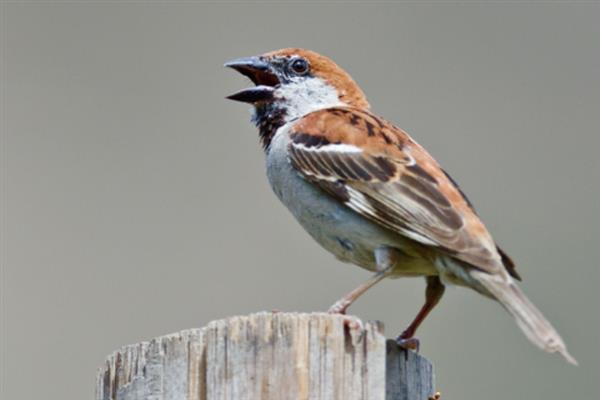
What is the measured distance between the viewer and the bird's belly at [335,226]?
7.11 metres

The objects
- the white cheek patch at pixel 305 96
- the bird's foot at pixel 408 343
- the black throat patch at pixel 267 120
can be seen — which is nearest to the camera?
the bird's foot at pixel 408 343

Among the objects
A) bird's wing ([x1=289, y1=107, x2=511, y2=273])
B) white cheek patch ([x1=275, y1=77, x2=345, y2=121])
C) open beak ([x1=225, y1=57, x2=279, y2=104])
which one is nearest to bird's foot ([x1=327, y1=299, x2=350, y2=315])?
bird's wing ([x1=289, y1=107, x2=511, y2=273])

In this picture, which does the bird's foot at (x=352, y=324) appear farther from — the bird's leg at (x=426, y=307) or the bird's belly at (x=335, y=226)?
the bird's belly at (x=335, y=226)

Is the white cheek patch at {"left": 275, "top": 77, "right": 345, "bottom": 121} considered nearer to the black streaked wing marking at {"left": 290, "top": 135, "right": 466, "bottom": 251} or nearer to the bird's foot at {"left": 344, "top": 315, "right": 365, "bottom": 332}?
the black streaked wing marking at {"left": 290, "top": 135, "right": 466, "bottom": 251}

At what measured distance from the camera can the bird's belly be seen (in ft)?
23.3

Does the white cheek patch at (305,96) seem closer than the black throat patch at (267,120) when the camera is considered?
No

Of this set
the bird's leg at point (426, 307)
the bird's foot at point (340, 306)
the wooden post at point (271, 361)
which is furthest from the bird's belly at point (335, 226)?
the wooden post at point (271, 361)

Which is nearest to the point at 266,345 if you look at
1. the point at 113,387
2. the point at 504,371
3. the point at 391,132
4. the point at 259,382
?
the point at 259,382

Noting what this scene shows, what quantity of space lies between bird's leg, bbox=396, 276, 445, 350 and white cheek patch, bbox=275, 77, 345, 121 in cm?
134

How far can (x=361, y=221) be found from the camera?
7156mm

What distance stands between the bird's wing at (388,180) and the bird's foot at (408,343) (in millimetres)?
463

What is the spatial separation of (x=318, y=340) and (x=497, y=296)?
5.11 ft

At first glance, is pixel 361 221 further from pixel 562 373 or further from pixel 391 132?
pixel 562 373

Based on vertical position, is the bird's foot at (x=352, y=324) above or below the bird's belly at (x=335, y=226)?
below
